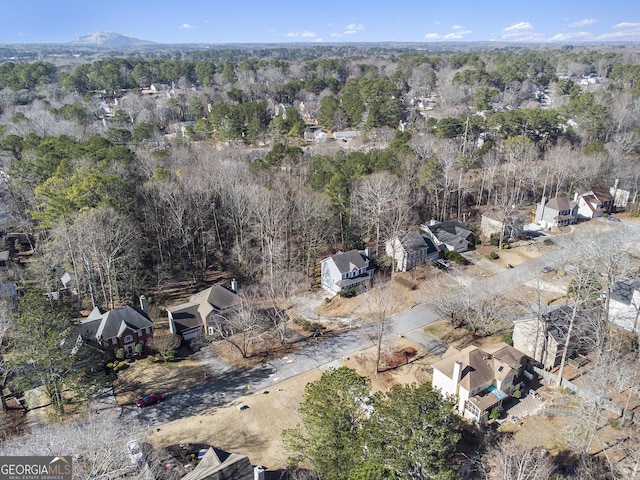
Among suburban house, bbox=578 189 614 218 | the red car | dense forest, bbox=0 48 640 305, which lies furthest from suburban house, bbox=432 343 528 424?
suburban house, bbox=578 189 614 218

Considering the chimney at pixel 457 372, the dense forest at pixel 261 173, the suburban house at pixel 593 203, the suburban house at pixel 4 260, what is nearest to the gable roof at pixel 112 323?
the dense forest at pixel 261 173

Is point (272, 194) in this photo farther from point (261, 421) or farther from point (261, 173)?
point (261, 421)

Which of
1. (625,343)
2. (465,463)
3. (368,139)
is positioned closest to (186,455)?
(465,463)

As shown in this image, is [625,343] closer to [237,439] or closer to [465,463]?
[465,463]

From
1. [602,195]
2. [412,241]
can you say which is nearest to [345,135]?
[412,241]

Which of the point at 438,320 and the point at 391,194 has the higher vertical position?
the point at 391,194

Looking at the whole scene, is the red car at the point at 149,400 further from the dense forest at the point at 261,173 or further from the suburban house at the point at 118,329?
the dense forest at the point at 261,173

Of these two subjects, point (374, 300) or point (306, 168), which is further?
point (306, 168)

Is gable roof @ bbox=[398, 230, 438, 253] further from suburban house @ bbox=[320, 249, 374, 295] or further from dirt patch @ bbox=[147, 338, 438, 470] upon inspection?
dirt patch @ bbox=[147, 338, 438, 470]
